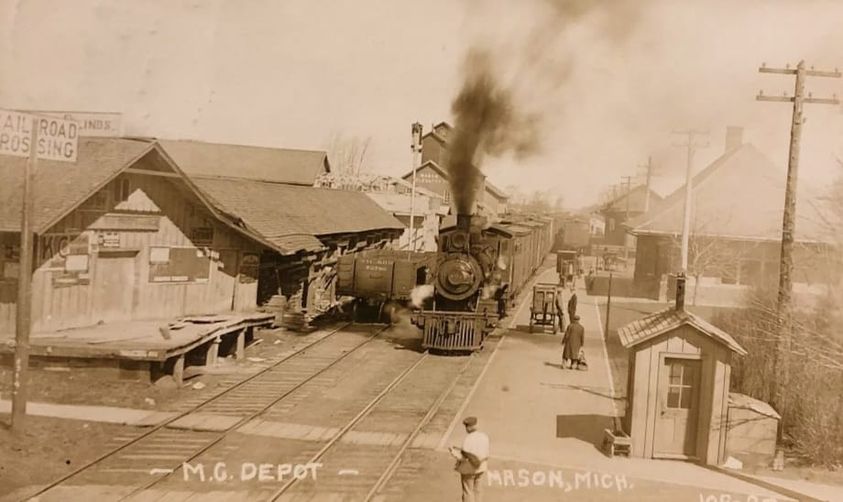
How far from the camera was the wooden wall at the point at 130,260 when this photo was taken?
12.7m

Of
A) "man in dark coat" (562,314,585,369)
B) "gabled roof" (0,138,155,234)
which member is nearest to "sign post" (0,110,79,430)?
"gabled roof" (0,138,155,234)

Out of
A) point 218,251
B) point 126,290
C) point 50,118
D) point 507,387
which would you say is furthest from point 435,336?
point 50,118

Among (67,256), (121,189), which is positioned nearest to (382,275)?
(121,189)

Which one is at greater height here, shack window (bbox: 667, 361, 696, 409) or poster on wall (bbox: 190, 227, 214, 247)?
poster on wall (bbox: 190, 227, 214, 247)

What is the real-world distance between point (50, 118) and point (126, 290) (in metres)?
6.58

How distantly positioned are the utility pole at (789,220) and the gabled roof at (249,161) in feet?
84.6

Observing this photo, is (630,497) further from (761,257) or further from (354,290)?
(761,257)

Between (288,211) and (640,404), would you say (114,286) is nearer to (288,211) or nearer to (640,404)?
(288,211)

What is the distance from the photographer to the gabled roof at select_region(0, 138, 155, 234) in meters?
11.3

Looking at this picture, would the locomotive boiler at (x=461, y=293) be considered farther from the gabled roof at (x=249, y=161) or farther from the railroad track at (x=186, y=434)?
the gabled roof at (x=249, y=161)

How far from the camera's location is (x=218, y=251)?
1698cm

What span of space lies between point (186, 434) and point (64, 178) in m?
5.85

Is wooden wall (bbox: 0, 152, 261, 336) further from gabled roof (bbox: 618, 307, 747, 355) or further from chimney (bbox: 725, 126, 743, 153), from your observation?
chimney (bbox: 725, 126, 743, 153)

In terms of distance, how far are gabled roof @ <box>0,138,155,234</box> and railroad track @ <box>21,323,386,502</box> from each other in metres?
4.12
